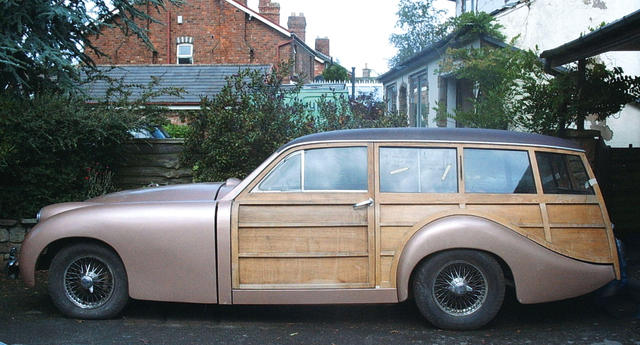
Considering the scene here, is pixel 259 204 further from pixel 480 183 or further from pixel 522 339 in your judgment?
pixel 522 339

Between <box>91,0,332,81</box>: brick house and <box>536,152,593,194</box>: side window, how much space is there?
79.0ft

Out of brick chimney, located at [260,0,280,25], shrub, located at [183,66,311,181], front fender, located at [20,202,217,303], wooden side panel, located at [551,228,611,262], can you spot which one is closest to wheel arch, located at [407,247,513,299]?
wooden side panel, located at [551,228,611,262]

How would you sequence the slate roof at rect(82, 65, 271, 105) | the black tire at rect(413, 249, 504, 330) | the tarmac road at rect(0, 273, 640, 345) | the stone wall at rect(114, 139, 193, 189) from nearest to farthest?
the tarmac road at rect(0, 273, 640, 345) → the black tire at rect(413, 249, 504, 330) → the stone wall at rect(114, 139, 193, 189) → the slate roof at rect(82, 65, 271, 105)

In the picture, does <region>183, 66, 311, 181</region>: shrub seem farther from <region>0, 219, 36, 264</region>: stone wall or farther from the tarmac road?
the tarmac road

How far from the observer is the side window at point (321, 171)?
499 centimetres

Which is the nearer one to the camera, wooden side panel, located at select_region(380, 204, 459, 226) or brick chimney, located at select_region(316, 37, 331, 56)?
wooden side panel, located at select_region(380, 204, 459, 226)

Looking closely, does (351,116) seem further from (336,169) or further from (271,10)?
(271,10)

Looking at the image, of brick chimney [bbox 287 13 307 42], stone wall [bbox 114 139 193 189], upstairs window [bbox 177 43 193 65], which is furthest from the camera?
brick chimney [bbox 287 13 307 42]

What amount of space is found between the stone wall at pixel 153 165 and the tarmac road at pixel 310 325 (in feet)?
9.00

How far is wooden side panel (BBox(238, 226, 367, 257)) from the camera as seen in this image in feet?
15.9

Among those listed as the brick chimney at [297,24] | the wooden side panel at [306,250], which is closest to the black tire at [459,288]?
the wooden side panel at [306,250]

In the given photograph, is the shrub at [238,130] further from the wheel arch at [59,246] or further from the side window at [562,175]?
the side window at [562,175]

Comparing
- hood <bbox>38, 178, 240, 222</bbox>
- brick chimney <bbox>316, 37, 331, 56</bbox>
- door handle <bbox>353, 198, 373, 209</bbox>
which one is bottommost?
door handle <bbox>353, 198, 373, 209</bbox>

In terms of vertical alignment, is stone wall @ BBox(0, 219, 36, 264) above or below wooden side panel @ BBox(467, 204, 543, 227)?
below
